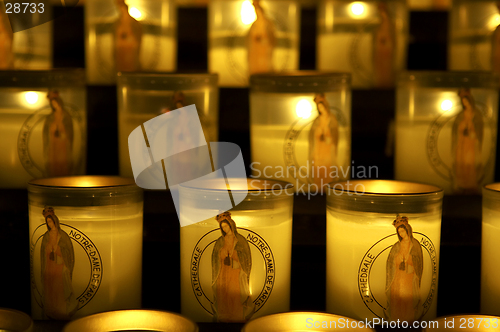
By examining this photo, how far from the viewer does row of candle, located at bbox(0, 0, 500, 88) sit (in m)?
0.82

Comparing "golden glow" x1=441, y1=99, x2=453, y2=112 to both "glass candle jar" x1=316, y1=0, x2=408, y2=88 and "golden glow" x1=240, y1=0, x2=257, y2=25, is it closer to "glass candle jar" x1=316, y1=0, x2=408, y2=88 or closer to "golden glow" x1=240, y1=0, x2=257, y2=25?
"glass candle jar" x1=316, y1=0, x2=408, y2=88

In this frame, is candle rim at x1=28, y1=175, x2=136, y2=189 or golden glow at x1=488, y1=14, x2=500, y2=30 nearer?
candle rim at x1=28, y1=175, x2=136, y2=189

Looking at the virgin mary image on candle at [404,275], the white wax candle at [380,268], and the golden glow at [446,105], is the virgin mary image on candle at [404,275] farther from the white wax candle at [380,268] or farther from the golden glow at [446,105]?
the golden glow at [446,105]

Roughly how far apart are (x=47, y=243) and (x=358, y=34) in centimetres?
54

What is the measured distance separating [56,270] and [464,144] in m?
0.54

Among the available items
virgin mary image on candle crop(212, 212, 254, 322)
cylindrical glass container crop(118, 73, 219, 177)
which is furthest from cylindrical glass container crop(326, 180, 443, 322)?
cylindrical glass container crop(118, 73, 219, 177)

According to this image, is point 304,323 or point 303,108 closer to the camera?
point 304,323

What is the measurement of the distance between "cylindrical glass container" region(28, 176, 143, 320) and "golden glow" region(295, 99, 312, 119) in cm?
23

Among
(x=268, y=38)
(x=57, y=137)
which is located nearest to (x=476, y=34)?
(x=268, y=38)

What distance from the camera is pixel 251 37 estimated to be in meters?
0.82

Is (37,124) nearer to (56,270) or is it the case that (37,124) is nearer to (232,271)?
(56,270)

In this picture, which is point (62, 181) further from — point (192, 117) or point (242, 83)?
point (242, 83)

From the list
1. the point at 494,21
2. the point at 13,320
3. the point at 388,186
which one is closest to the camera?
the point at 13,320

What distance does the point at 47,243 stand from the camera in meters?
0.60
